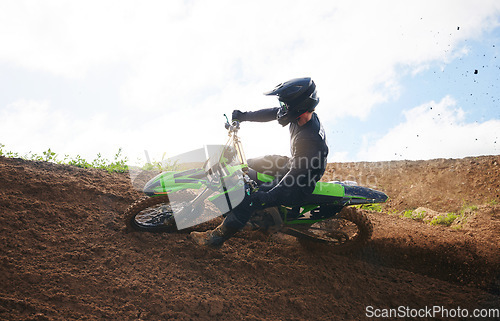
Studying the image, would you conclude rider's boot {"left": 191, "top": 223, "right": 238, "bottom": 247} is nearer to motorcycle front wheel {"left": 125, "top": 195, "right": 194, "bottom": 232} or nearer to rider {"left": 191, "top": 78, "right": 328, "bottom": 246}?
rider {"left": 191, "top": 78, "right": 328, "bottom": 246}

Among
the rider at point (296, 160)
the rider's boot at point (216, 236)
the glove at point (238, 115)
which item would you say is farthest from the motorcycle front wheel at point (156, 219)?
the glove at point (238, 115)

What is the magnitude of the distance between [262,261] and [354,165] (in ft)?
28.6

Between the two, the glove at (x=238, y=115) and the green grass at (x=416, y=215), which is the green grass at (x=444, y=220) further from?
the glove at (x=238, y=115)

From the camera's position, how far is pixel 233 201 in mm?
4902

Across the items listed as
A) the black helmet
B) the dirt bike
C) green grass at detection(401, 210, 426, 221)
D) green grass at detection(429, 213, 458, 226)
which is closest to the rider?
the black helmet

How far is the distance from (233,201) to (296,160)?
97 cm

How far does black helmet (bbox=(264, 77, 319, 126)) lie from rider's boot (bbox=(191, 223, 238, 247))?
1691 mm

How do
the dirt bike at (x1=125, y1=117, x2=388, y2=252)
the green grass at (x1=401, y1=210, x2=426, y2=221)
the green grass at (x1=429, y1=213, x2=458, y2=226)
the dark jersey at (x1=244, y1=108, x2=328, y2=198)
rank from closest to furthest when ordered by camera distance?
the dark jersey at (x1=244, y1=108, x2=328, y2=198) → the dirt bike at (x1=125, y1=117, x2=388, y2=252) → the green grass at (x1=429, y1=213, x2=458, y2=226) → the green grass at (x1=401, y1=210, x2=426, y2=221)

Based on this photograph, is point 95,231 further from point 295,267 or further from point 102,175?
point 295,267

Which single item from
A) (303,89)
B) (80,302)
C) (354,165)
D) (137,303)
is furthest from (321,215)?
(354,165)

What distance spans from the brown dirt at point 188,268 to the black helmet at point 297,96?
2112 mm

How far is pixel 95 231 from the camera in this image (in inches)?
213

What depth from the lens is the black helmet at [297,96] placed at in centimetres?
480

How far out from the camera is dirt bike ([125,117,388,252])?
16.3 feet
